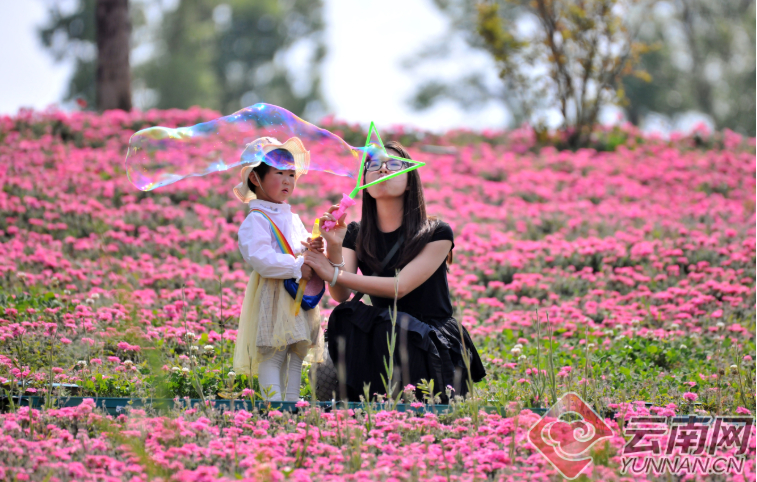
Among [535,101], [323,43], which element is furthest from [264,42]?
[535,101]

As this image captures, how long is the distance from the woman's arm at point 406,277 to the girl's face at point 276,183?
352 millimetres

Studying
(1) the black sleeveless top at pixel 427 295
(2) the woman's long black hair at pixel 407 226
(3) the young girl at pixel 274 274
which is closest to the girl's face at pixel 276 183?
(3) the young girl at pixel 274 274

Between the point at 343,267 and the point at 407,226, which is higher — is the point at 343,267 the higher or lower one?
the lower one

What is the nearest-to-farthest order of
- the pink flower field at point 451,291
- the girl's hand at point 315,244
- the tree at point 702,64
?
the pink flower field at point 451,291 < the girl's hand at point 315,244 < the tree at point 702,64

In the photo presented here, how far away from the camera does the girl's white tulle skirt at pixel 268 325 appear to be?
10.1 ft

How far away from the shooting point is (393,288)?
3316mm

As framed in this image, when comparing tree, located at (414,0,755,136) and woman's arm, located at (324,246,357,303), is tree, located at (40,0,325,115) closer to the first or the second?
tree, located at (414,0,755,136)

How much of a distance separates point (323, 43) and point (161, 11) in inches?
332

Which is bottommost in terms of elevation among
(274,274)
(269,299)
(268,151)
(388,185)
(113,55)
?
(269,299)

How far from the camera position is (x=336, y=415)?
8.38 feet

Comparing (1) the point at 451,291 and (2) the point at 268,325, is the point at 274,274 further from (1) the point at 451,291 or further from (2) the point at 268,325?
(1) the point at 451,291

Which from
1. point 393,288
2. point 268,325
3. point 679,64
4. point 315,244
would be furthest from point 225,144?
point 679,64

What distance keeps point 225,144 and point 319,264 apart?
0.81 metres

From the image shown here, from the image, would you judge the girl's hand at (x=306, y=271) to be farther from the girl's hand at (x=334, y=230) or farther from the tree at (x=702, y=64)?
the tree at (x=702, y=64)
